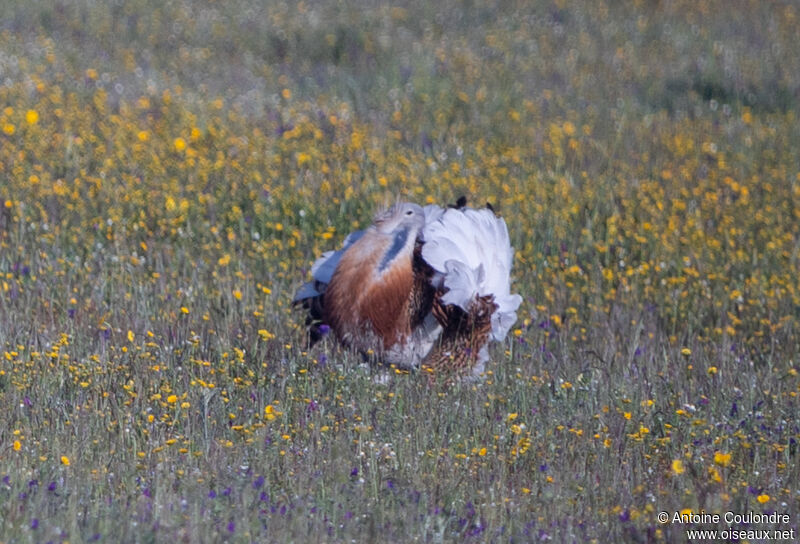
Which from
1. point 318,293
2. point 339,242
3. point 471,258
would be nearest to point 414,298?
point 471,258

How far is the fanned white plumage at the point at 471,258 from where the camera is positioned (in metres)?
4.62

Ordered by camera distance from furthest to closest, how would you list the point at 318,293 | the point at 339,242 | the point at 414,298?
the point at 339,242 → the point at 318,293 → the point at 414,298

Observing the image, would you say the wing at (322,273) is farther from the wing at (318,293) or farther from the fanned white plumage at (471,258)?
the fanned white plumage at (471,258)

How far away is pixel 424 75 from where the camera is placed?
10984mm

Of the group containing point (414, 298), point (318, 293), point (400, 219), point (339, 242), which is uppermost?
point (400, 219)

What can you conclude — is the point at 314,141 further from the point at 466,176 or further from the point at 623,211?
the point at 623,211

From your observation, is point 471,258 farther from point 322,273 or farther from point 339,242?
point 339,242

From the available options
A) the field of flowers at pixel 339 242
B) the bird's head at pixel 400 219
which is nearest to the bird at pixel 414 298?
the bird's head at pixel 400 219

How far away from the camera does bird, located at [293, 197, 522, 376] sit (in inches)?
181

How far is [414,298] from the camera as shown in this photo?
4691mm

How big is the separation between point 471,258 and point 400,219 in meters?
0.37

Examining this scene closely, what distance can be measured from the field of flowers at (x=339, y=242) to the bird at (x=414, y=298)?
15 centimetres

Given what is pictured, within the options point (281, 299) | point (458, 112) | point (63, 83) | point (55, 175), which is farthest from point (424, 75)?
point (281, 299)

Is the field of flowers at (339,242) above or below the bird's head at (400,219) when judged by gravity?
below
